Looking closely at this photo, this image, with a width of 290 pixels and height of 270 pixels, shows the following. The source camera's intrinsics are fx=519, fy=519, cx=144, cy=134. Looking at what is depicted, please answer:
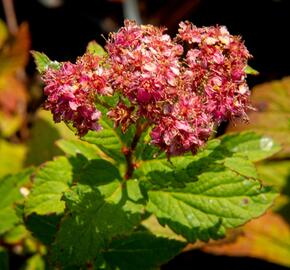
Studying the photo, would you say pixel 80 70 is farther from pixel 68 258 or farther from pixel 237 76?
pixel 68 258

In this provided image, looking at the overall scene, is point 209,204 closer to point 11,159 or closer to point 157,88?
point 157,88

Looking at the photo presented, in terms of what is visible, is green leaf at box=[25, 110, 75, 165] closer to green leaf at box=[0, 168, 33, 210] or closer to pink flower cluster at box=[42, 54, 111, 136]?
green leaf at box=[0, 168, 33, 210]

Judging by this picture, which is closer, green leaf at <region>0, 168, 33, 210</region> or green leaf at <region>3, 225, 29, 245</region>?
green leaf at <region>0, 168, 33, 210</region>

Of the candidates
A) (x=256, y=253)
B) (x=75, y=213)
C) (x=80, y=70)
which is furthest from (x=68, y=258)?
(x=256, y=253)

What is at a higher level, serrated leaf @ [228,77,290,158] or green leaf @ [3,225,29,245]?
serrated leaf @ [228,77,290,158]

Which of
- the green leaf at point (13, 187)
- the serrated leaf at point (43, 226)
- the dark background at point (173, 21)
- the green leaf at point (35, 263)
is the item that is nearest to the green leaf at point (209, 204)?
the serrated leaf at point (43, 226)

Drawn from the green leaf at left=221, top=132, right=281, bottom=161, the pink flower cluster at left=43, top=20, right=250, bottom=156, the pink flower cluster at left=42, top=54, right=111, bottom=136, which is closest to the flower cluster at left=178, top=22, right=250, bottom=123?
the pink flower cluster at left=43, top=20, right=250, bottom=156

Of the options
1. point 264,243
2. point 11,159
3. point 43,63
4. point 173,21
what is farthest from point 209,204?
point 173,21
